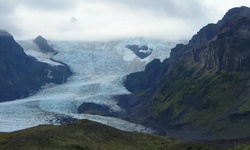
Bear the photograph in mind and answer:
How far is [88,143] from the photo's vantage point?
62750 mm

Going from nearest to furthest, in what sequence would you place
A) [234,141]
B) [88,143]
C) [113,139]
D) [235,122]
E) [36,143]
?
[36,143], [88,143], [113,139], [234,141], [235,122]

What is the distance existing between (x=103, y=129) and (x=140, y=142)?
542 cm

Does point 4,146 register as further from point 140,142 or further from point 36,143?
point 140,142

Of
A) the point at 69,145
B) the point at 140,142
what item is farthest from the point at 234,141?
the point at 69,145

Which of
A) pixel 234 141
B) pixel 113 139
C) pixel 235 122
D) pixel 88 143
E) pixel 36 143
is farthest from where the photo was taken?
pixel 235 122

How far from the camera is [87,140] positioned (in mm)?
63844

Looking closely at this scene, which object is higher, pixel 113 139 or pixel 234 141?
pixel 113 139

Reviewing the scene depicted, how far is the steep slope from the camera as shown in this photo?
58222 millimetres

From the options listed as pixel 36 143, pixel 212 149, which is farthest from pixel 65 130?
pixel 212 149

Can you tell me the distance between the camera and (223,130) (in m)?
199

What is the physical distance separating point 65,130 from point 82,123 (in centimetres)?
460

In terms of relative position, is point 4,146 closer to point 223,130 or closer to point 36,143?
point 36,143

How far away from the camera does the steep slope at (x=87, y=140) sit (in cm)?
5822

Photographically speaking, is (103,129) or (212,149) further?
(103,129)
